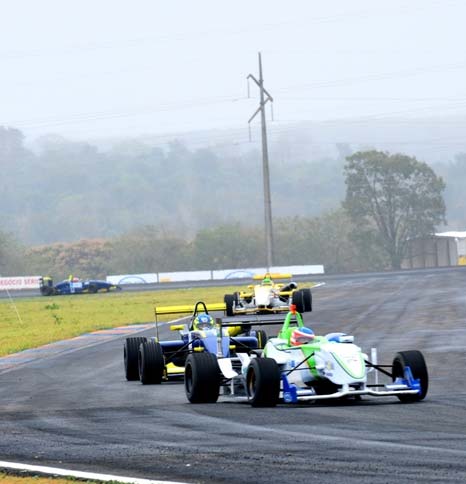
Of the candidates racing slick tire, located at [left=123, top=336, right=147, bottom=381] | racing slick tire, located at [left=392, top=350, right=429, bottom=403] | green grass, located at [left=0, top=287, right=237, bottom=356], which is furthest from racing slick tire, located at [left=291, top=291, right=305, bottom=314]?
racing slick tire, located at [left=392, top=350, right=429, bottom=403]

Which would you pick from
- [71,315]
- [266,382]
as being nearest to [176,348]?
[266,382]

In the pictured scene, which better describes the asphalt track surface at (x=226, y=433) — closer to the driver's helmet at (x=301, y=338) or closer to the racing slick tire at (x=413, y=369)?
the racing slick tire at (x=413, y=369)

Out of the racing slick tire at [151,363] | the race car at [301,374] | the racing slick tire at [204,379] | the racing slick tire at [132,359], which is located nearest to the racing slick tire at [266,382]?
the race car at [301,374]

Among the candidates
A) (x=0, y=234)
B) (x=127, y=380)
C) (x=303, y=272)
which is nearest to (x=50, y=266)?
(x=0, y=234)

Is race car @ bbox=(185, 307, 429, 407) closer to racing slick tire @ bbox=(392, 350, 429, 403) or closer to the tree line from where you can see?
racing slick tire @ bbox=(392, 350, 429, 403)

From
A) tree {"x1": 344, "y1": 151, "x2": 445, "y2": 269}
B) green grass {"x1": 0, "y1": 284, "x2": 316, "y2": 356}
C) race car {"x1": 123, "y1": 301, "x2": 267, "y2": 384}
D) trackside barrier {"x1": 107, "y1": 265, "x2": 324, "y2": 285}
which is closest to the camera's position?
race car {"x1": 123, "y1": 301, "x2": 267, "y2": 384}

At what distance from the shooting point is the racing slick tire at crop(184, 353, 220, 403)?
1805 cm

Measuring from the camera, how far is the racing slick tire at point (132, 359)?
918 inches

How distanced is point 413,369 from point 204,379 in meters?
2.87

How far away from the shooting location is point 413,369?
17594 mm

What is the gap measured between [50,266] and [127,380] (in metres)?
142

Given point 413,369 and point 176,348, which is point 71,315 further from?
point 413,369

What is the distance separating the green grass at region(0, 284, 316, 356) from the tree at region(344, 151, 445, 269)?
216 ft

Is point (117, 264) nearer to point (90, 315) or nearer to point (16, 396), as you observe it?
point (90, 315)
